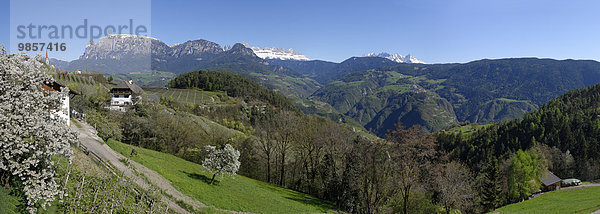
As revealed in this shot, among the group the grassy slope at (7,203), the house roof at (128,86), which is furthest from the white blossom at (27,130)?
the house roof at (128,86)

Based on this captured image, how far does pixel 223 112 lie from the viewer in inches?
5295

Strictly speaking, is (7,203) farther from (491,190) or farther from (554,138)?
(554,138)

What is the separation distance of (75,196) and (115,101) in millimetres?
82835

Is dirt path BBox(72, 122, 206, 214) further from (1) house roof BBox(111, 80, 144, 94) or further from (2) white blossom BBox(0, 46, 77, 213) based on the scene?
(1) house roof BBox(111, 80, 144, 94)

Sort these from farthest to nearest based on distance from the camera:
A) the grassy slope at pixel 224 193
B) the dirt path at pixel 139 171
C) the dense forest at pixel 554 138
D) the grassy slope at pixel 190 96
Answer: the grassy slope at pixel 190 96
the dense forest at pixel 554 138
the grassy slope at pixel 224 193
the dirt path at pixel 139 171

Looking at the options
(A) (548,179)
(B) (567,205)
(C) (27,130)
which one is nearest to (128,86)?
(C) (27,130)

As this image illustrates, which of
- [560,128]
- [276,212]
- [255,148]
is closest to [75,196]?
[276,212]

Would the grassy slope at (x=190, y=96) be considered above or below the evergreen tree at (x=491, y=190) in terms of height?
above

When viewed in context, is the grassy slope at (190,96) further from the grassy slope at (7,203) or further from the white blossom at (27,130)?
the white blossom at (27,130)

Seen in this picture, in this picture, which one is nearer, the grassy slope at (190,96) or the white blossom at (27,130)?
the white blossom at (27,130)

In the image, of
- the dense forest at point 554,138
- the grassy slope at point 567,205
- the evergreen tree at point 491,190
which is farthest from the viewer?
the dense forest at point 554,138

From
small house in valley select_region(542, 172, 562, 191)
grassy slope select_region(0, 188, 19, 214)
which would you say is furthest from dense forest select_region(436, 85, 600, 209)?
grassy slope select_region(0, 188, 19, 214)

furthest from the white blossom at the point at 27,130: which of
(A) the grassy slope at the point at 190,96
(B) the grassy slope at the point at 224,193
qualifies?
(A) the grassy slope at the point at 190,96

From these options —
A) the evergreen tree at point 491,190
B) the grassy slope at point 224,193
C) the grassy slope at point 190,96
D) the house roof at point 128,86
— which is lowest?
the evergreen tree at point 491,190
